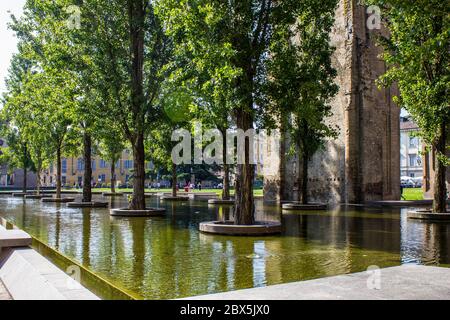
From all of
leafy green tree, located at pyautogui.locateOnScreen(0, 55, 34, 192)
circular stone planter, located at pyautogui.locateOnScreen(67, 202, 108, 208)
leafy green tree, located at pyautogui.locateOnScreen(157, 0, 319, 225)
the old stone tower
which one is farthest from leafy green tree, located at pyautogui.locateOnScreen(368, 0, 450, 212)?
leafy green tree, located at pyautogui.locateOnScreen(0, 55, 34, 192)

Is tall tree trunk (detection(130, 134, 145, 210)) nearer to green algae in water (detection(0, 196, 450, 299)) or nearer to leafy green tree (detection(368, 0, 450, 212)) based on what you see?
green algae in water (detection(0, 196, 450, 299))

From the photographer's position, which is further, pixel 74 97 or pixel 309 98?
pixel 74 97

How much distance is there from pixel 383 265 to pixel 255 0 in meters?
8.90

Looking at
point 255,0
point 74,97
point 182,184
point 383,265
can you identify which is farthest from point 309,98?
point 182,184

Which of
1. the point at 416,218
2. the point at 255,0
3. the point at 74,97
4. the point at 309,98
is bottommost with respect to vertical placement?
the point at 416,218

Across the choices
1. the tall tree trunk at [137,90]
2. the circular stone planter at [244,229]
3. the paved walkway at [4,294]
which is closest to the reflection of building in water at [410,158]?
the tall tree trunk at [137,90]

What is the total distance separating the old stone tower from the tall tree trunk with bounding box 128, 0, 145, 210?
13.0m

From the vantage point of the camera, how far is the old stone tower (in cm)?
2772

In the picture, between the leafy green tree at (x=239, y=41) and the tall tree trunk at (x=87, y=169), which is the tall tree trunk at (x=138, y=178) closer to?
the tall tree trunk at (x=87, y=169)

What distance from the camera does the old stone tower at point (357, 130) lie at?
1091 inches

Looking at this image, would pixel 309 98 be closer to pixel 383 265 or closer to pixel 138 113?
pixel 383 265

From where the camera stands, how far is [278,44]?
14.0 m

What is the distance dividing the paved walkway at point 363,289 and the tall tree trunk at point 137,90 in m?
14.6

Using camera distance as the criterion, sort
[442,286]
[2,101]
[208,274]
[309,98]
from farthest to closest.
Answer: [2,101] < [309,98] < [208,274] < [442,286]
